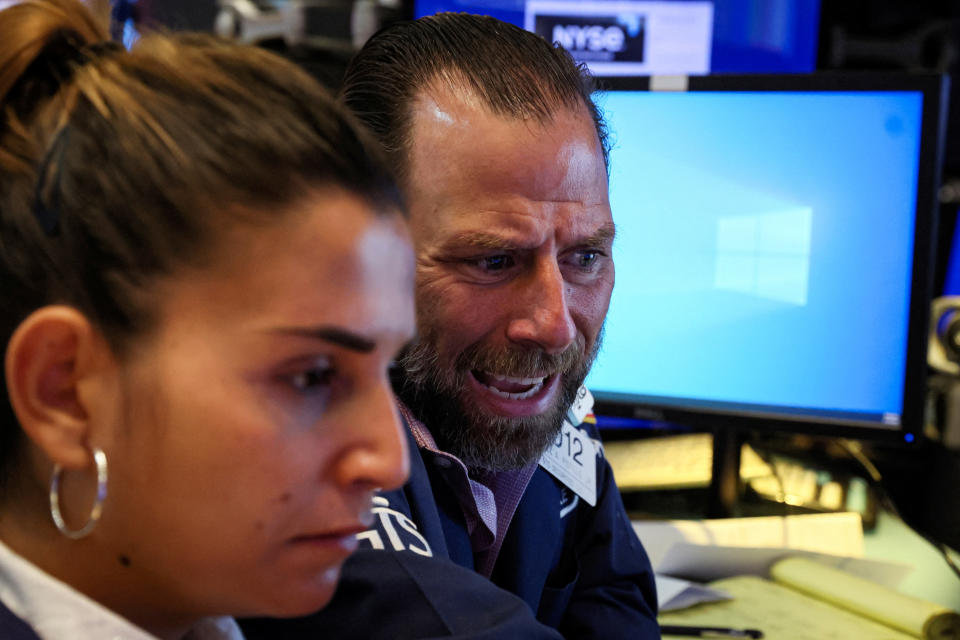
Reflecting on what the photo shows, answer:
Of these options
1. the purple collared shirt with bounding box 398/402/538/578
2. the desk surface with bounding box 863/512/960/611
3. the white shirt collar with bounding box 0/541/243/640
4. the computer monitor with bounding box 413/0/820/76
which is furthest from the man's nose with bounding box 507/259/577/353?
the computer monitor with bounding box 413/0/820/76

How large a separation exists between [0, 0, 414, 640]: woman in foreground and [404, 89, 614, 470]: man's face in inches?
14.6

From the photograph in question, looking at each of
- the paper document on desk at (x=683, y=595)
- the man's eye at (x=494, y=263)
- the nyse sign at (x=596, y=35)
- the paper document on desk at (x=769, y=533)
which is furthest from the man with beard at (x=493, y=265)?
the nyse sign at (x=596, y=35)

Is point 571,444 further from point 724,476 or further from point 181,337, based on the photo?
point 181,337

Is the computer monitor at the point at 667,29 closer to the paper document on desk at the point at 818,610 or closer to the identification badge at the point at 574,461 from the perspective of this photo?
the identification badge at the point at 574,461

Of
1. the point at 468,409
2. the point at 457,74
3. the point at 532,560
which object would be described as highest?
the point at 457,74

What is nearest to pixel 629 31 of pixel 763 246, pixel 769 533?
Answer: pixel 763 246

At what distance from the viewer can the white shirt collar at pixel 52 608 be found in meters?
0.50

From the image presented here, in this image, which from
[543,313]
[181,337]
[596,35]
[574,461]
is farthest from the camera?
[596,35]

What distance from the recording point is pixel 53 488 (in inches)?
19.4

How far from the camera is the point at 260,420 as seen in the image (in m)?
0.48

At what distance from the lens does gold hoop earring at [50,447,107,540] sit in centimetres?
48

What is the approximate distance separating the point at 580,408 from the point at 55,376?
2.52 feet

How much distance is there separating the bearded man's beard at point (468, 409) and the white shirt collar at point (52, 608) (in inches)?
18.1

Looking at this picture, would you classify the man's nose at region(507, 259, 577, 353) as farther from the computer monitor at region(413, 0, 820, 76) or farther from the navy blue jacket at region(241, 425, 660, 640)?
the computer monitor at region(413, 0, 820, 76)
